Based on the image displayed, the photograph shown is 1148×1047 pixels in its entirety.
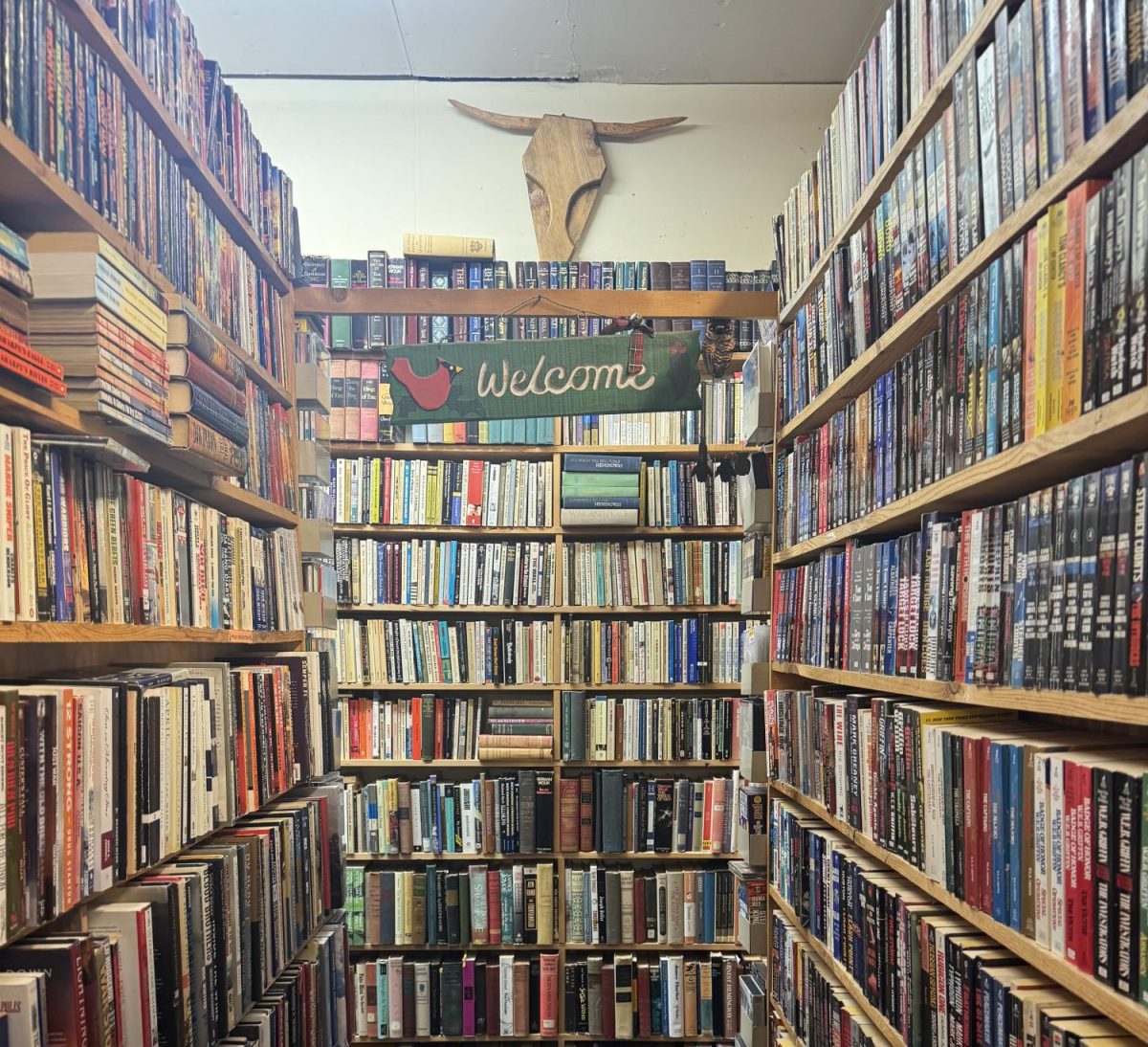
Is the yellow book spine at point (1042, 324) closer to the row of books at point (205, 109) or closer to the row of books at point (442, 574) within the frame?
the row of books at point (205, 109)

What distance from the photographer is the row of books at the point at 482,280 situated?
130 inches

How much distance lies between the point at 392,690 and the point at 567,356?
1649 mm

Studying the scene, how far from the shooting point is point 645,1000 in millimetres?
3119

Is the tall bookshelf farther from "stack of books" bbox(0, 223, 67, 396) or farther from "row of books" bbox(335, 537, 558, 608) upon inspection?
"stack of books" bbox(0, 223, 67, 396)

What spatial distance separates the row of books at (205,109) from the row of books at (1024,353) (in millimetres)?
1241

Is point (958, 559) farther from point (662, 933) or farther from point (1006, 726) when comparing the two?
point (662, 933)

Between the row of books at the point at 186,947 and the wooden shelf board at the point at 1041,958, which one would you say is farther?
the row of books at the point at 186,947

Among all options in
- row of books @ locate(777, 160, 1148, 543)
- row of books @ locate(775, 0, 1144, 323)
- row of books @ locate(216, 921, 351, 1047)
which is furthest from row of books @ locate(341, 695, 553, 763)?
row of books @ locate(775, 0, 1144, 323)

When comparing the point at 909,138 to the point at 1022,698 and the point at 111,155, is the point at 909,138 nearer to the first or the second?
the point at 1022,698

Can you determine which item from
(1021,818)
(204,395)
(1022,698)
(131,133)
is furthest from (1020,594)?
(131,133)

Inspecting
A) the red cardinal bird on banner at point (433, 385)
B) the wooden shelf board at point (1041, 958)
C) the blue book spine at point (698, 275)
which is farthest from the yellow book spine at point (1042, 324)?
the blue book spine at point (698, 275)

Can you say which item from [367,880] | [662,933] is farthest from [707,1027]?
[367,880]

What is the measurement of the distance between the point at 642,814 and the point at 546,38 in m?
2.75

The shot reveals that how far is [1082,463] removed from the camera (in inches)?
41.3
